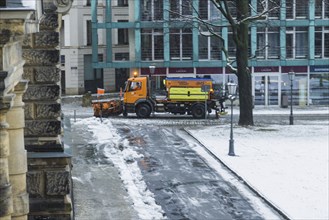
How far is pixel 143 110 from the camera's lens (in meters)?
41.5

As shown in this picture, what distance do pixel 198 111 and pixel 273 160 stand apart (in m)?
16.3

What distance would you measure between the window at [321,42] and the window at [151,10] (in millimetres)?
11778

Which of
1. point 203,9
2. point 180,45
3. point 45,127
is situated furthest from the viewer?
point 203,9

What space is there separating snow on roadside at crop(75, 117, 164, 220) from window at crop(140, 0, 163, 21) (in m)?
12.3

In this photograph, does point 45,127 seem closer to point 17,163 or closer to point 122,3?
point 17,163

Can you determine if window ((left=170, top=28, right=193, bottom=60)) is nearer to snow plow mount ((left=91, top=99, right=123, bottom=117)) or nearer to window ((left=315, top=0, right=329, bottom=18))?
snow plow mount ((left=91, top=99, right=123, bottom=117))

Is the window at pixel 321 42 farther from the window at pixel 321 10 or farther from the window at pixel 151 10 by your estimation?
the window at pixel 151 10

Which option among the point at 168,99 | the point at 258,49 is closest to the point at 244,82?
the point at 168,99

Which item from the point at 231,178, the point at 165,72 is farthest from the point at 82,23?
the point at 231,178

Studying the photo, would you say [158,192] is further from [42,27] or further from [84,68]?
[84,68]

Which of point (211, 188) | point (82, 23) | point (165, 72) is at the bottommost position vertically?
point (211, 188)

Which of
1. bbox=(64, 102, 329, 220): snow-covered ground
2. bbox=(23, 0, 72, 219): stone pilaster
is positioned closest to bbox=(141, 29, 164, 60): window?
bbox=(64, 102, 329, 220): snow-covered ground

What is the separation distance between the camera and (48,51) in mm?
12484

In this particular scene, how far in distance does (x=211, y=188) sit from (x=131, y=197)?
302cm
